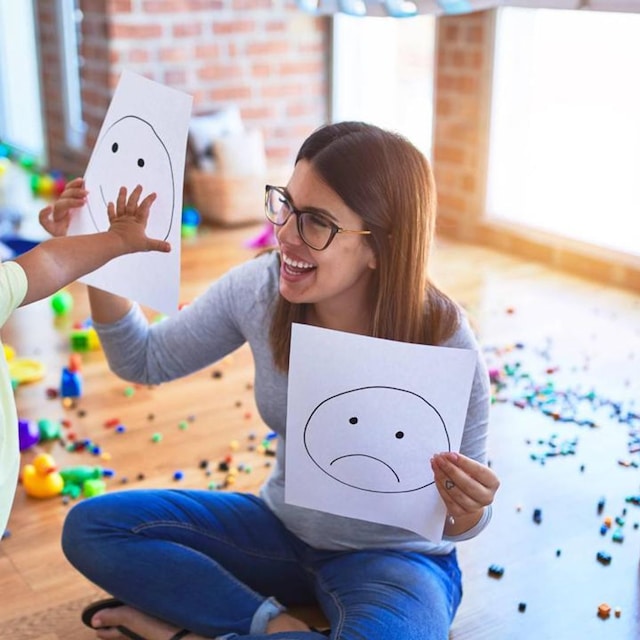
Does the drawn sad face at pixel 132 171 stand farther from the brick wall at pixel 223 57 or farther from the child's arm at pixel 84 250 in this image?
the brick wall at pixel 223 57

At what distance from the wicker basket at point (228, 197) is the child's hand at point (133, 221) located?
264cm

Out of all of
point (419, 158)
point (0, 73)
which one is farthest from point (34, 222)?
point (419, 158)

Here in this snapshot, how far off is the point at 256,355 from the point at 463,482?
1.45 feet

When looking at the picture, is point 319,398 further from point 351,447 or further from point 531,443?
point 531,443

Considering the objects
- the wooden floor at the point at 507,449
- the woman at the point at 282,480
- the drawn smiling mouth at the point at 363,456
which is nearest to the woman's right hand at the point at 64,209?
the woman at the point at 282,480

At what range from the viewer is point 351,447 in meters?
1.35

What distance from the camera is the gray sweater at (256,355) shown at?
1.42 m

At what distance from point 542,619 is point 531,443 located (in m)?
0.65

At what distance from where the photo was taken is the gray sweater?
1.42 metres

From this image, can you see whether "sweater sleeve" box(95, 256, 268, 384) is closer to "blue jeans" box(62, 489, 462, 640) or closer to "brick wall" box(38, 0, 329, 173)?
"blue jeans" box(62, 489, 462, 640)

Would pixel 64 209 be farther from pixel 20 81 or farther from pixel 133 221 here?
pixel 20 81

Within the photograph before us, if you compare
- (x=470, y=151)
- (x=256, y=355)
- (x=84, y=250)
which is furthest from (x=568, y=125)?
(x=84, y=250)

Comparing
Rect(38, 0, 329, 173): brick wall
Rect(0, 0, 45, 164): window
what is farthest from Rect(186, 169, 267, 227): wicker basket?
Rect(0, 0, 45, 164): window

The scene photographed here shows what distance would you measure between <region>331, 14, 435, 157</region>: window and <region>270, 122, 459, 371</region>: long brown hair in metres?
2.72
